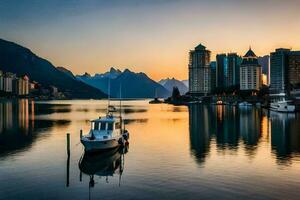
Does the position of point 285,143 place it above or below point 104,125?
below

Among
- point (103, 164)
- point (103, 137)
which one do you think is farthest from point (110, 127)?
point (103, 164)

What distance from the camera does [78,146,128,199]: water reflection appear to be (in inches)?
1500

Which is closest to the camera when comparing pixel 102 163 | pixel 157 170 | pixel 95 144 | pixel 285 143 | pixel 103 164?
pixel 157 170

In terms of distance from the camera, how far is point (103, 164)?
4341 centimetres

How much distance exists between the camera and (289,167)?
135 feet

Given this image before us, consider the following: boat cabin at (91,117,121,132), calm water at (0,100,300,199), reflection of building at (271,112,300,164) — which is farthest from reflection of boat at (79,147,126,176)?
reflection of building at (271,112,300,164)

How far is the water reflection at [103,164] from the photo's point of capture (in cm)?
3809

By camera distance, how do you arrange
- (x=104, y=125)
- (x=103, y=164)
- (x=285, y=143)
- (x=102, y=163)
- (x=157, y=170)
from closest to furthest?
(x=157, y=170), (x=103, y=164), (x=102, y=163), (x=104, y=125), (x=285, y=143)

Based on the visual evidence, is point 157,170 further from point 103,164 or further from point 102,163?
point 102,163

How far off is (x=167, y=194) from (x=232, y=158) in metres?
18.1

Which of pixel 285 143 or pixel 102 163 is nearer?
pixel 102 163

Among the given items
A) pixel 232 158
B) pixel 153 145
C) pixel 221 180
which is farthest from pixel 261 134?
pixel 221 180

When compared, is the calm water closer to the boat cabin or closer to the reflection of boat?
the reflection of boat

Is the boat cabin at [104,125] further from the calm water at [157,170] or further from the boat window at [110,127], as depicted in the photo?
the calm water at [157,170]
